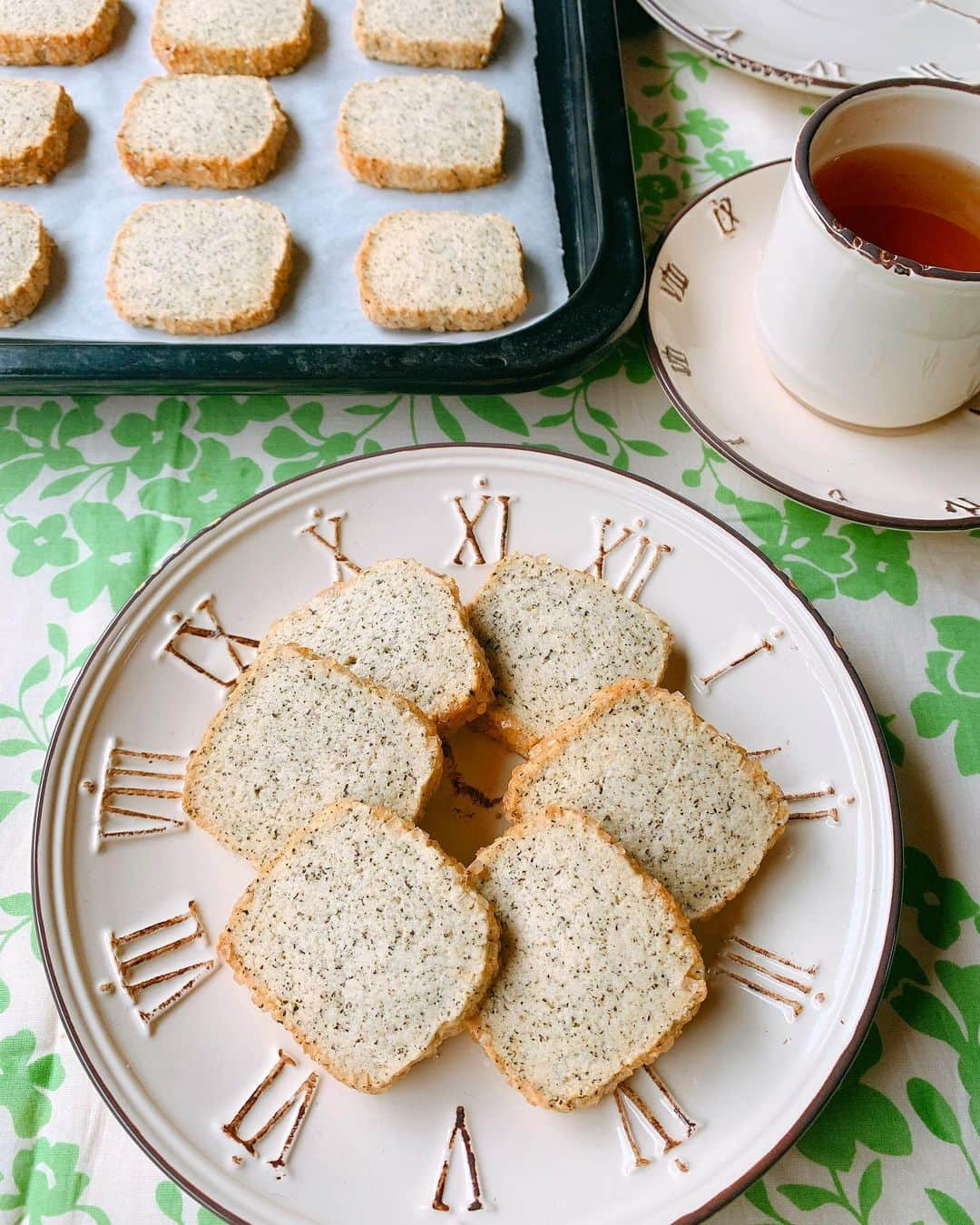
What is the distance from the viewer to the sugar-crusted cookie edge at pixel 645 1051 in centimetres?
94

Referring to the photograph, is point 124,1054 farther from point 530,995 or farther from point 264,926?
point 530,995

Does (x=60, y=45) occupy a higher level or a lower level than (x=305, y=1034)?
higher

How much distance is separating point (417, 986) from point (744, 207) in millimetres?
1171

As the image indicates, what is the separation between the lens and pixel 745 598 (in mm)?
1193

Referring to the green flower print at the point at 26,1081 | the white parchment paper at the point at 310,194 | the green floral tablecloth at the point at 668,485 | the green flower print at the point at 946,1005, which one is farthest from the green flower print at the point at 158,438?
the green flower print at the point at 946,1005

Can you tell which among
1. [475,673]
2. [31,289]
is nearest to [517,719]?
[475,673]

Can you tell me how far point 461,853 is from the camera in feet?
3.61

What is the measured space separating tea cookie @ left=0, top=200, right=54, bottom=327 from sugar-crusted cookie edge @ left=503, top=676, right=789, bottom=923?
1.00 meters

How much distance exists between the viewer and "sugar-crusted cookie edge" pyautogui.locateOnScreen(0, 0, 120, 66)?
5.65 feet

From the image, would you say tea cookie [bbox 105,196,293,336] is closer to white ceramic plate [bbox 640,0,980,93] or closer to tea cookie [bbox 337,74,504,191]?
tea cookie [bbox 337,74,504,191]

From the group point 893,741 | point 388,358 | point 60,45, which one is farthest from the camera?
point 60,45

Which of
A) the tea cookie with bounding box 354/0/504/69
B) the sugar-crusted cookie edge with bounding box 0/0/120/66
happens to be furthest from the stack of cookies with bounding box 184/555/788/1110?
the sugar-crusted cookie edge with bounding box 0/0/120/66

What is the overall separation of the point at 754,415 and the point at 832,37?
808 millimetres

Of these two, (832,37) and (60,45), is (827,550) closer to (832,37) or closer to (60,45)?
(832,37)
